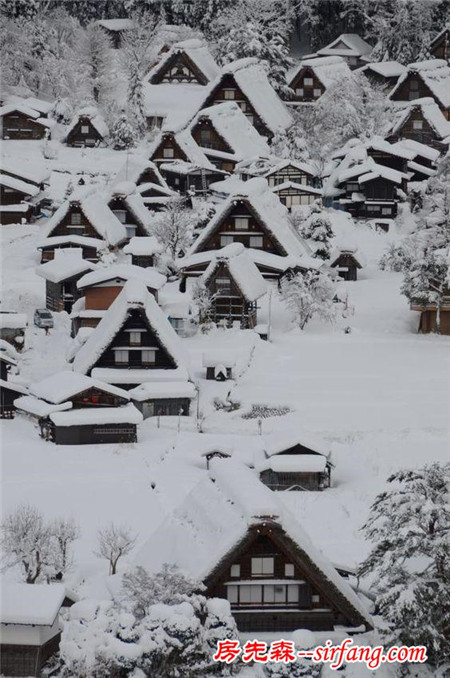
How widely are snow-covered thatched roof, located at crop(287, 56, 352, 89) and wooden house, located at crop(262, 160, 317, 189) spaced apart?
12.7 metres

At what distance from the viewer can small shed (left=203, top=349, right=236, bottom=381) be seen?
40.6 meters

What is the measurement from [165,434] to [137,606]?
639 inches

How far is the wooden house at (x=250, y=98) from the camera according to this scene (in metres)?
69.8

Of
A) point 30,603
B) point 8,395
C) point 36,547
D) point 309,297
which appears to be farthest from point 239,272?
point 30,603

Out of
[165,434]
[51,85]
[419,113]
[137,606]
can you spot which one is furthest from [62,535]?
[51,85]

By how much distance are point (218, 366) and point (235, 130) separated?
29.3 metres

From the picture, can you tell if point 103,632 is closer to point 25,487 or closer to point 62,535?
point 62,535

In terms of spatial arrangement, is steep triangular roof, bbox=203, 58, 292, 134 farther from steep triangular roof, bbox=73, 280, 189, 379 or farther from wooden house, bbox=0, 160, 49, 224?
steep triangular roof, bbox=73, 280, 189, 379

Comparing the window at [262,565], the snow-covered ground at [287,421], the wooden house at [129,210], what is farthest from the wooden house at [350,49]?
the window at [262,565]

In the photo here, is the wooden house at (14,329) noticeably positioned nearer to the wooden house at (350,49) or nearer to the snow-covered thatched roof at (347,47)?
the wooden house at (350,49)

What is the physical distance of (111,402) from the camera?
36938 millimetres

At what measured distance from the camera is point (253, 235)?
52.3 m

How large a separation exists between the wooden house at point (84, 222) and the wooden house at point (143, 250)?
167 centimetres

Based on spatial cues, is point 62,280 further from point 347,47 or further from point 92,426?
point 347,47
